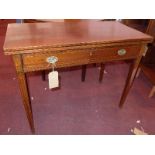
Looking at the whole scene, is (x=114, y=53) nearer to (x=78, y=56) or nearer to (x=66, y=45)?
(x=78, y=56)

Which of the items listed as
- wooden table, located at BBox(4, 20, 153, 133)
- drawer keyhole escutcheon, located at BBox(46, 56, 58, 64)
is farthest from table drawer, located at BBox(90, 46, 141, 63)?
drawer keyhole escutcheon, located at BBox(46, 56, 58, 64)

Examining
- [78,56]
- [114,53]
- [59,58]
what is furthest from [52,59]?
[114,53]

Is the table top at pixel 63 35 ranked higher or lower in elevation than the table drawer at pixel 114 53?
higher

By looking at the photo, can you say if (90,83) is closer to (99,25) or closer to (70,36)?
(99,25)

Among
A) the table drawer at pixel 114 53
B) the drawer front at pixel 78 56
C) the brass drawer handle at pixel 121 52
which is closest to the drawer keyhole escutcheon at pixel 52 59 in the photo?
the drawer front at pixel 78 56

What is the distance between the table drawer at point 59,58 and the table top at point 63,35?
60mm

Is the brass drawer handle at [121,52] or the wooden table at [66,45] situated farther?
the brass drawer handle at [121,52]

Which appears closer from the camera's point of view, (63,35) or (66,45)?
(66,45)

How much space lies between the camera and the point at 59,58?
0.98 m

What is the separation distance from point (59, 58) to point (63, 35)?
0.17 metres

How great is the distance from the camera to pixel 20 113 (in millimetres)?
1464

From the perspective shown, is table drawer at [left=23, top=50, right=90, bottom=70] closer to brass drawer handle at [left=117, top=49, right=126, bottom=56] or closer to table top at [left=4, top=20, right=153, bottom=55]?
table top at [left=4, top=20, right=153, bottom=55]

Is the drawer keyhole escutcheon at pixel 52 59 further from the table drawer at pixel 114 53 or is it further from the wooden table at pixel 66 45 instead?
the table drawer at pixel 114 53

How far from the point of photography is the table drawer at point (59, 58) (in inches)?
36.3
